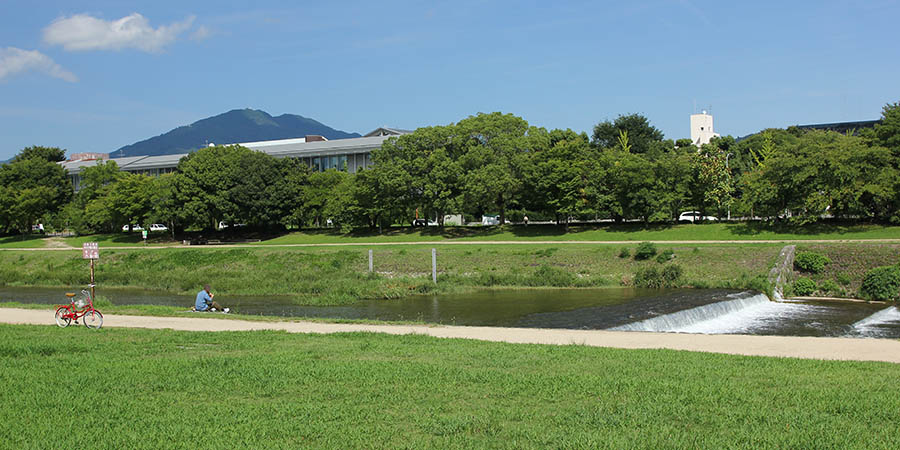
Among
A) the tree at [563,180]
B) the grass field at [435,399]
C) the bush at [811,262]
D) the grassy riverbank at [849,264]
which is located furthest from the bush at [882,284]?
the tree at [563,180]

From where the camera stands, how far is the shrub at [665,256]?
4138cm

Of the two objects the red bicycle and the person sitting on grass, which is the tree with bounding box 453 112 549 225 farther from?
the red bicycle

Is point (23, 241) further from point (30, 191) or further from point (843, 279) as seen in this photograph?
point (843, 279)

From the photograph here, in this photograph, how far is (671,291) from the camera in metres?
35.7

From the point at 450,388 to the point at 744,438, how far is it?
4253 mm

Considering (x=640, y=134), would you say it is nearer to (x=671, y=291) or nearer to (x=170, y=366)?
(x=671, y=291)

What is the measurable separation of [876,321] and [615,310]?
30.6 ft

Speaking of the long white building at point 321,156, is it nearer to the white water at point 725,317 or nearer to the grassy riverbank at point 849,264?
the grassy riverbank at point 849,264

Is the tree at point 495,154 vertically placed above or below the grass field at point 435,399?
above

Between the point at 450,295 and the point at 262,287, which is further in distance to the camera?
the point at 262,287

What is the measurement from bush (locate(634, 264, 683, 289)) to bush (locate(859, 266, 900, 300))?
28.4 feet

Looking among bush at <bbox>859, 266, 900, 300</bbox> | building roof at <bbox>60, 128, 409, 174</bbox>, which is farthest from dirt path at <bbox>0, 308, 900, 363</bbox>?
building roof at <bbox>60, 128, 409, 174</bbox>

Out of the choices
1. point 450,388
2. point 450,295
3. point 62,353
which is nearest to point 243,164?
point 450,295

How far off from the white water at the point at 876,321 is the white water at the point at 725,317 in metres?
2.68
